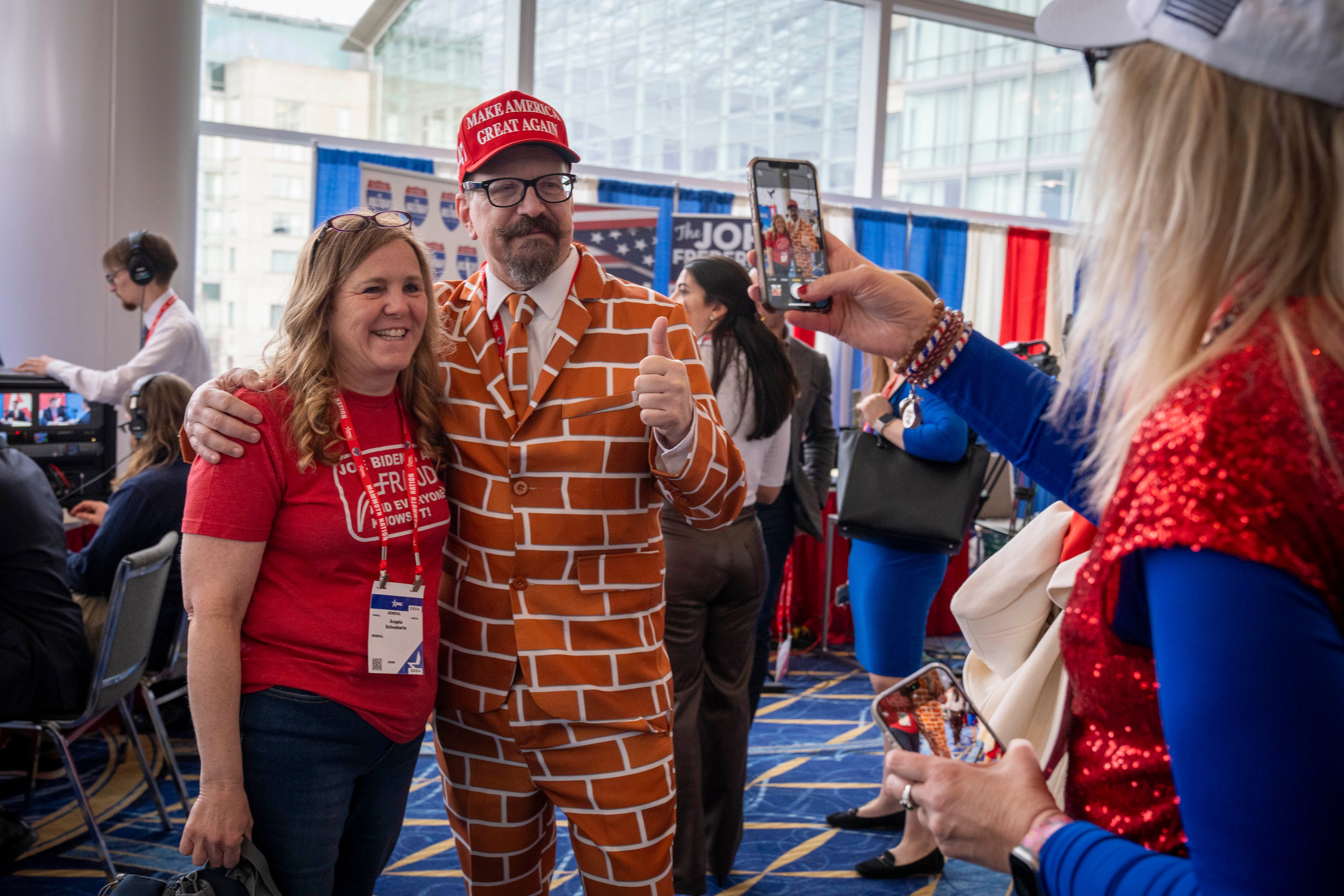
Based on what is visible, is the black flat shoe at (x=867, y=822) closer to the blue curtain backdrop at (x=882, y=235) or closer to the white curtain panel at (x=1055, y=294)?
the white curtain panel at (x=1055, y=294)

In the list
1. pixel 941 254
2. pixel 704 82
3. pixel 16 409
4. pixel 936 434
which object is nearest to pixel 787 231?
pixel 936 434

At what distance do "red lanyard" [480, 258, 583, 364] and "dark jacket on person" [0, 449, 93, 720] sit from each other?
1.69 m

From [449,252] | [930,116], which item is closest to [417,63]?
[449,252]

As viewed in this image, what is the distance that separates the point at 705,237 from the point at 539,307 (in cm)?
446

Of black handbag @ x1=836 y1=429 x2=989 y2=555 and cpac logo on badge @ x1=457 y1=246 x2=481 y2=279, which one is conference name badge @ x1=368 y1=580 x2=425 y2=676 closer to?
black handbag @ x1=836 y1=429 x2=989 y2=555

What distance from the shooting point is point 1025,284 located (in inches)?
292

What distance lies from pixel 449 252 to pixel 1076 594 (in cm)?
455

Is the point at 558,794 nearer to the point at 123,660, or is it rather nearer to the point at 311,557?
the point at 311,557

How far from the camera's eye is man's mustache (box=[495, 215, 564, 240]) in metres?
1.68

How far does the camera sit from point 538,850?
1667 millimetres

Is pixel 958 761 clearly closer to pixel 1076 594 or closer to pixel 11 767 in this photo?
pixel 1076 594

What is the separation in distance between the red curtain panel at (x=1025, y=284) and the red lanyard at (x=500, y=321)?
6.13 meters

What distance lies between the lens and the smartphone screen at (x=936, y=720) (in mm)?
899

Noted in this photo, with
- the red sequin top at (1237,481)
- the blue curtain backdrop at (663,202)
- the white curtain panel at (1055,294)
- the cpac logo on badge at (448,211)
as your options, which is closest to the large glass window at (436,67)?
the blue curtain backdrop at (663,202)
